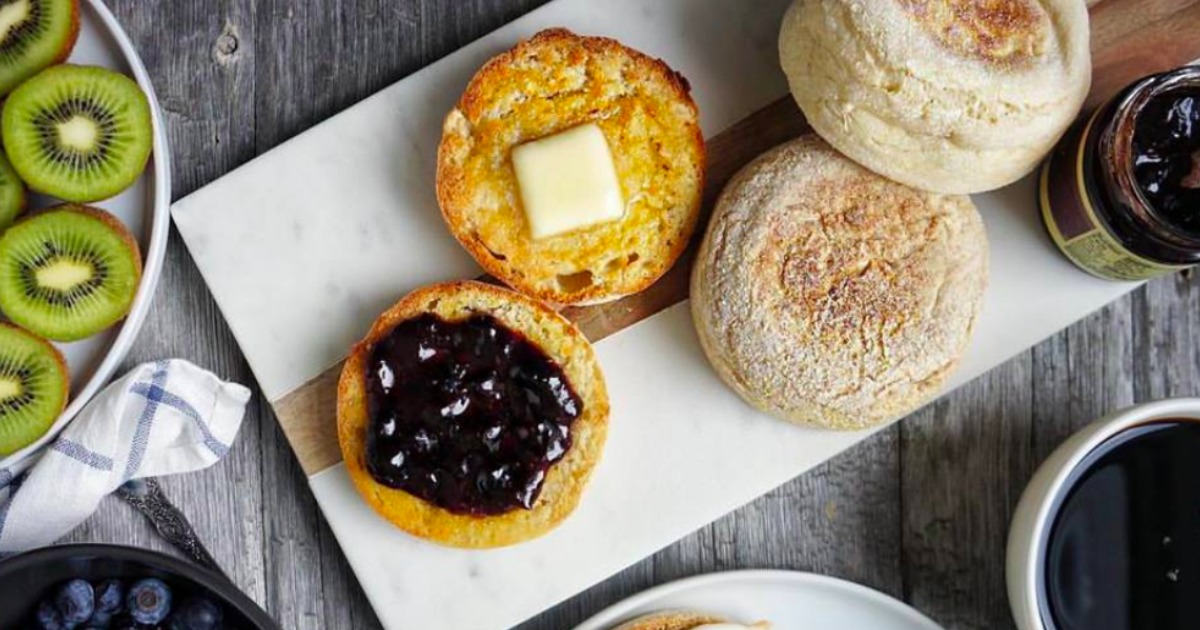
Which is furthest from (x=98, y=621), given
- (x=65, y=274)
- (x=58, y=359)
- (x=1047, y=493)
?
(x=1047, y=493)

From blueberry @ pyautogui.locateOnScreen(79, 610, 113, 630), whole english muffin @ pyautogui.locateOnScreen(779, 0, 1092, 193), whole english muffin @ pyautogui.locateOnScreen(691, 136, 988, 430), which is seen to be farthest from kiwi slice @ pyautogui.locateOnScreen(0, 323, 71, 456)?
whole english muffin @ pyautogui.locateOnScreen(779, 0, 1092, 193)

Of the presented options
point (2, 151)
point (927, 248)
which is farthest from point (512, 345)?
point (2, 151)

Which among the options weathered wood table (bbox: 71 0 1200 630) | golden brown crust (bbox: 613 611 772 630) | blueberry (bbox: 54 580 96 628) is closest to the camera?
blueberry (bbox: 54 580 96 628)

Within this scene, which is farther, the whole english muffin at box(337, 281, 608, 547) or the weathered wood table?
the weathered wood table

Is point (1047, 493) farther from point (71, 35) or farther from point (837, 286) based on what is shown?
point (71, 35)

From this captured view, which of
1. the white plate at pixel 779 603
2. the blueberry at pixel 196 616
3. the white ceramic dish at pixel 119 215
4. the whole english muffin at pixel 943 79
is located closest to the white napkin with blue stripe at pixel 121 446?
the white ceramic dish at pixel 119 215

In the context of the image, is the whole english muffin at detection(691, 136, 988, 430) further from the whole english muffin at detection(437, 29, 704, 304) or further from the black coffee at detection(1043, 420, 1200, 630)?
the black coffee at detection(1043, 420, 1200, 630)

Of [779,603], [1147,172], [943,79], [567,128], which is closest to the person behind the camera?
[943,79]
